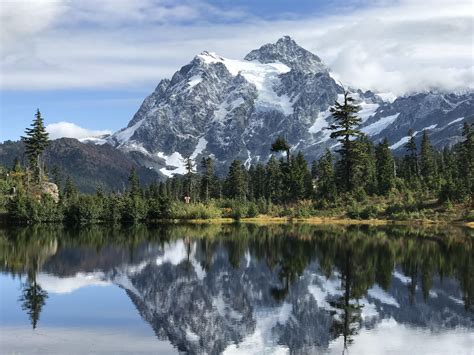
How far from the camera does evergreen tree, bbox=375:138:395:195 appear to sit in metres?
104

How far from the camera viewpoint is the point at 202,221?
106 m

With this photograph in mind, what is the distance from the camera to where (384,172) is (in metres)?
108

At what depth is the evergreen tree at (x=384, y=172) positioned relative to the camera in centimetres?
10350

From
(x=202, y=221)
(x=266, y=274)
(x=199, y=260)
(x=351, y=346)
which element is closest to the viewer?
(x=351, y=346)

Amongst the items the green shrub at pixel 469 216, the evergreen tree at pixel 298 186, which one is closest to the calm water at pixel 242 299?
the green shrub at pixel 469 216

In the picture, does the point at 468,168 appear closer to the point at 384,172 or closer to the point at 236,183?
the point at 384,172

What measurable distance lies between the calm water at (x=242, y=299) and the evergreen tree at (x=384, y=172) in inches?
1788

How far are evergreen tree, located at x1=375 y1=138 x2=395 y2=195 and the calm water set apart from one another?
45.4 meters

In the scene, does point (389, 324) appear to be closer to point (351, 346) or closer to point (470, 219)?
point (351, 346)

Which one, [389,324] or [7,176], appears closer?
[389,324]

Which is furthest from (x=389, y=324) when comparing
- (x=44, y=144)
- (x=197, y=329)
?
(x=44, y=144)

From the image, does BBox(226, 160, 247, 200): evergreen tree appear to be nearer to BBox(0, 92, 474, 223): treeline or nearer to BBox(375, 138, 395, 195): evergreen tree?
BBox(0, 92, 474, 223): treeline

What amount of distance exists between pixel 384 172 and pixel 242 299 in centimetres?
7909

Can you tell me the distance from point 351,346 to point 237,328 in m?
5.31
